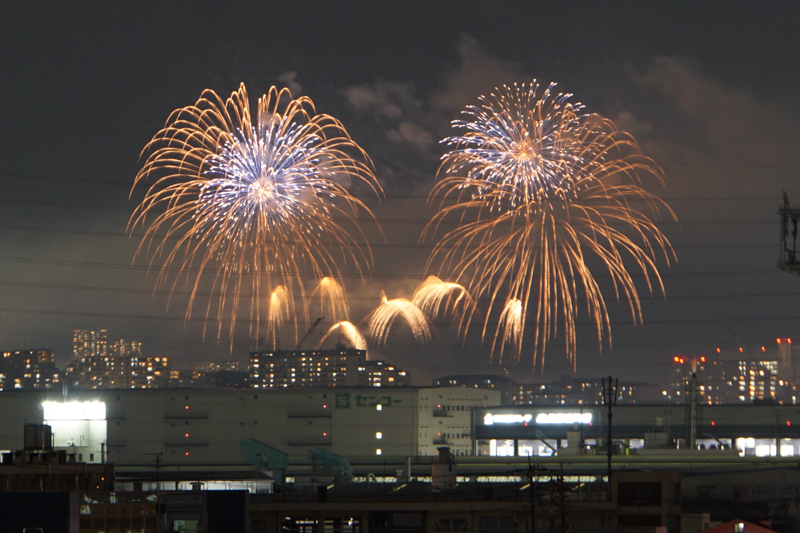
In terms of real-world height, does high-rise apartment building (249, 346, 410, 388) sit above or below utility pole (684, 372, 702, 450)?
above

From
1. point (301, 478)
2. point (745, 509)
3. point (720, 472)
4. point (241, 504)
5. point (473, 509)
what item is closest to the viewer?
point (241, 504)

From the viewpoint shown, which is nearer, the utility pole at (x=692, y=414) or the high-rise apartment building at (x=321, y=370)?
the utility pole at (x=692, y=414)

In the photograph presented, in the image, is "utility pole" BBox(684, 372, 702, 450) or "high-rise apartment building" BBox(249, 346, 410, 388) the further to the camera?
"high-rise apartment building" BBox(249, 346, 410, 388)

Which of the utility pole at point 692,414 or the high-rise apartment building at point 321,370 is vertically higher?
the high-rise apartment building at point 321,370

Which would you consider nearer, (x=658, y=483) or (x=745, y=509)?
(x=658, y=483)

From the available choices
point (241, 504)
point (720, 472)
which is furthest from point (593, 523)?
point (720, 472)

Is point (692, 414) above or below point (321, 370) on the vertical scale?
below

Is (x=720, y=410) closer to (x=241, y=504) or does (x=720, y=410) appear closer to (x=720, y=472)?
(x=720, y=472)

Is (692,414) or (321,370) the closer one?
(692,414)

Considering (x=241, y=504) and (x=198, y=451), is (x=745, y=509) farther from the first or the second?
(x=198, y=451)

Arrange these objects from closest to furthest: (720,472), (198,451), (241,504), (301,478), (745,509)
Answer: (241,504) → (745,509) → (720,472) → (301,478) → (198,451)
